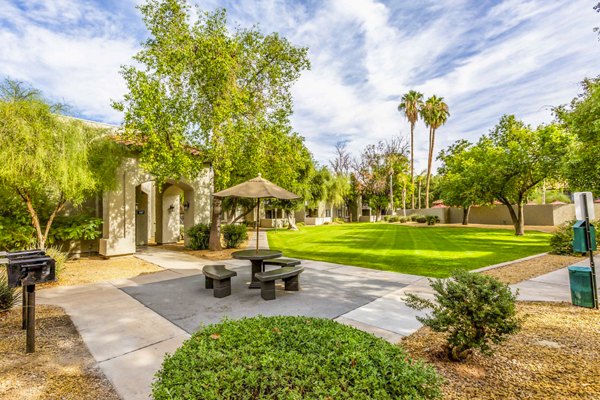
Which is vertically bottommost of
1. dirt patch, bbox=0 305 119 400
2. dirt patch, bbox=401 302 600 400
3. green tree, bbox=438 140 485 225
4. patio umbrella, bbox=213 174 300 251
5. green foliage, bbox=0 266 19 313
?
dirt patch, bbox=401 302 600 400

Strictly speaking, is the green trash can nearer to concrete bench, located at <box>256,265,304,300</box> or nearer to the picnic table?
concrete bench, located at <box>256,265,304,300</box>

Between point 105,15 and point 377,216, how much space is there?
118ft

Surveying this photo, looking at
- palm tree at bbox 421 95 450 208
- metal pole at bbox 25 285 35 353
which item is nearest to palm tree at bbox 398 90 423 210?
palm tree at bbox 421 95 450 208

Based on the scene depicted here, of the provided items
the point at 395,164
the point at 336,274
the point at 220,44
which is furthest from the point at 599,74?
the point at 395,164

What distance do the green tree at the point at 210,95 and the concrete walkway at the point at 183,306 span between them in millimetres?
4550

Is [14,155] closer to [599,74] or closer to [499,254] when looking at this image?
[499,254]

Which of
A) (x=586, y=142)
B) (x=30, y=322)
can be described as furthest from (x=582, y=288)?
(x=30, y=322)

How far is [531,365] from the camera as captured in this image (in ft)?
10.3

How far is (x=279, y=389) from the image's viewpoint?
1.65 metres

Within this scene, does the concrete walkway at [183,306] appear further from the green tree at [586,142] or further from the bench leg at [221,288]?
the green tree at [586,142]

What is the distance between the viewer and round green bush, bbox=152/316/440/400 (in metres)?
1.64

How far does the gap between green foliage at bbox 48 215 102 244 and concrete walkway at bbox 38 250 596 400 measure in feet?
13.6

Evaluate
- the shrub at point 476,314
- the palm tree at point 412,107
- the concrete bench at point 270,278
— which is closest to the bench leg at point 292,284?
the concrete bench at point 270,278

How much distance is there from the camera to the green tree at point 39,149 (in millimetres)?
6809
